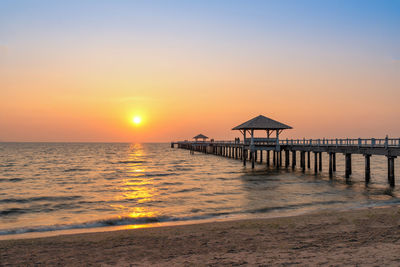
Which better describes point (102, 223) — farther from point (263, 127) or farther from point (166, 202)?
point (263, 127)

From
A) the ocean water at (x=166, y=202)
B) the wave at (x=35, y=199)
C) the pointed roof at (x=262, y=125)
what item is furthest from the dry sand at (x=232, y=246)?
the pointed roof at (x=262, y=125)

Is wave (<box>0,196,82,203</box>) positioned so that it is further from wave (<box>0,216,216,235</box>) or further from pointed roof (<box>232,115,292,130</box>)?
pointed roof (<box>232,115,292,130</box>)

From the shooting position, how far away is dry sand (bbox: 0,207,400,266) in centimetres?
765

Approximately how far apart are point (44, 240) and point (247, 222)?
6.96m

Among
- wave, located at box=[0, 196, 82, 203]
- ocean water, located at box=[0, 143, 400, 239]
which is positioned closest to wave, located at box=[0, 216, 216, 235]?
ocean water, located at box=[0, 143, 400, 239]

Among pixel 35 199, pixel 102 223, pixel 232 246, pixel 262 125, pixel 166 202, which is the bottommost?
pixel 35 199

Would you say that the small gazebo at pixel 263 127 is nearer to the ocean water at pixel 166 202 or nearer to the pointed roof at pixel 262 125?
the pointed roof at pixel 262 125

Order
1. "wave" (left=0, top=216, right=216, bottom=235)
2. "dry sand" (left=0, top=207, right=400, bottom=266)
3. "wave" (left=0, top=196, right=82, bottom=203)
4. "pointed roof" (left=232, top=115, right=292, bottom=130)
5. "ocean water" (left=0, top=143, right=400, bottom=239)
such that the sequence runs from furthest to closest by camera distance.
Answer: "pointed roof" (left=232, top=115, right=292, bottom=130)
"wave" (left=0, top=196, right=82, bottom=203)
"ocean water" (left=0, top=143, right=400, bottom=239)
"wave" (left=0, top=216, right=216, bottom=235)
"dry sand" (left=0, top=207, right=400, bottom=266)

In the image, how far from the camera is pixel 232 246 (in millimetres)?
8867

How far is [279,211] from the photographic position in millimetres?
15609

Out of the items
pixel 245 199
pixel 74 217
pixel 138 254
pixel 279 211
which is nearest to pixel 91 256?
pixel 138 254

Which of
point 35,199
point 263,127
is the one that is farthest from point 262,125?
point 35,199

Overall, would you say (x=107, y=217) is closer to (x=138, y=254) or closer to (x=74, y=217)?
(x=74, y=217)

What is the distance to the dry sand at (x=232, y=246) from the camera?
765 centimetres
